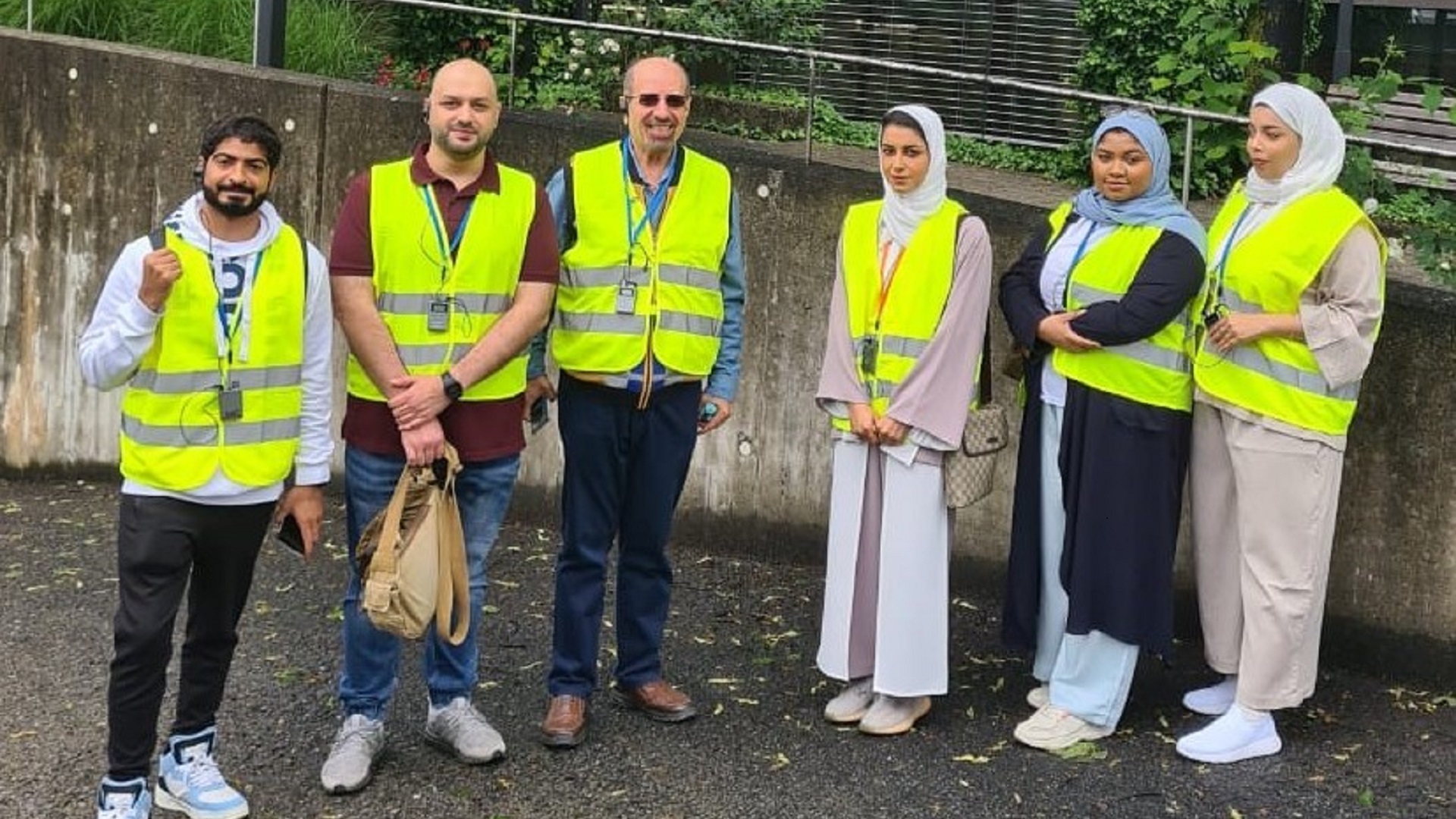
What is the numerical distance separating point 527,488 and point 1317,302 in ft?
12.1

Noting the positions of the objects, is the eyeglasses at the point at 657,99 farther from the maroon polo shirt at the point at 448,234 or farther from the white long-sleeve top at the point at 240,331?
the white long-sleeve top at the point at 240,331

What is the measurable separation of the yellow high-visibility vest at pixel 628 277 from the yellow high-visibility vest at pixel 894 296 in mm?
474

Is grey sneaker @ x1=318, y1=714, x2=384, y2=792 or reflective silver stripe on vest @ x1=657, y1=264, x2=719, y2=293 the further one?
reflective silver stripe on vest @ x1=657, y1=264, x2=719, y2=293

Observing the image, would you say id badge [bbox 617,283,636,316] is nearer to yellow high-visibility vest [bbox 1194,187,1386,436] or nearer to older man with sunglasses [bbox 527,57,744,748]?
older man with sunglasses [bbox 527,57,744,748]

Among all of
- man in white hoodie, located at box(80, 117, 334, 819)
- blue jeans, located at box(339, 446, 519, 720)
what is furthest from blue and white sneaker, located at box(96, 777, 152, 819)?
blue jeans, located at box(339, 446, 519, 720)

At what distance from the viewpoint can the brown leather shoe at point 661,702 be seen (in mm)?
5426

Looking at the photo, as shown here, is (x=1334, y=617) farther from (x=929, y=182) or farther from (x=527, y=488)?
(x=527, y=488)

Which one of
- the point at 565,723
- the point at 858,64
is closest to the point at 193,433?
the point at 565,723

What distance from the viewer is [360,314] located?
4.71 m

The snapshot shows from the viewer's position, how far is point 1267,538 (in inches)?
207

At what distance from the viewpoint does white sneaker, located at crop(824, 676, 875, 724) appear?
549 centimetres

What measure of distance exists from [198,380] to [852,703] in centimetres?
231

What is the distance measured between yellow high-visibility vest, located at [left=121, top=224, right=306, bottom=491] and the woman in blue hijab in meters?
2.30

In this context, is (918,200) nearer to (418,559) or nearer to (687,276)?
(687,276)
